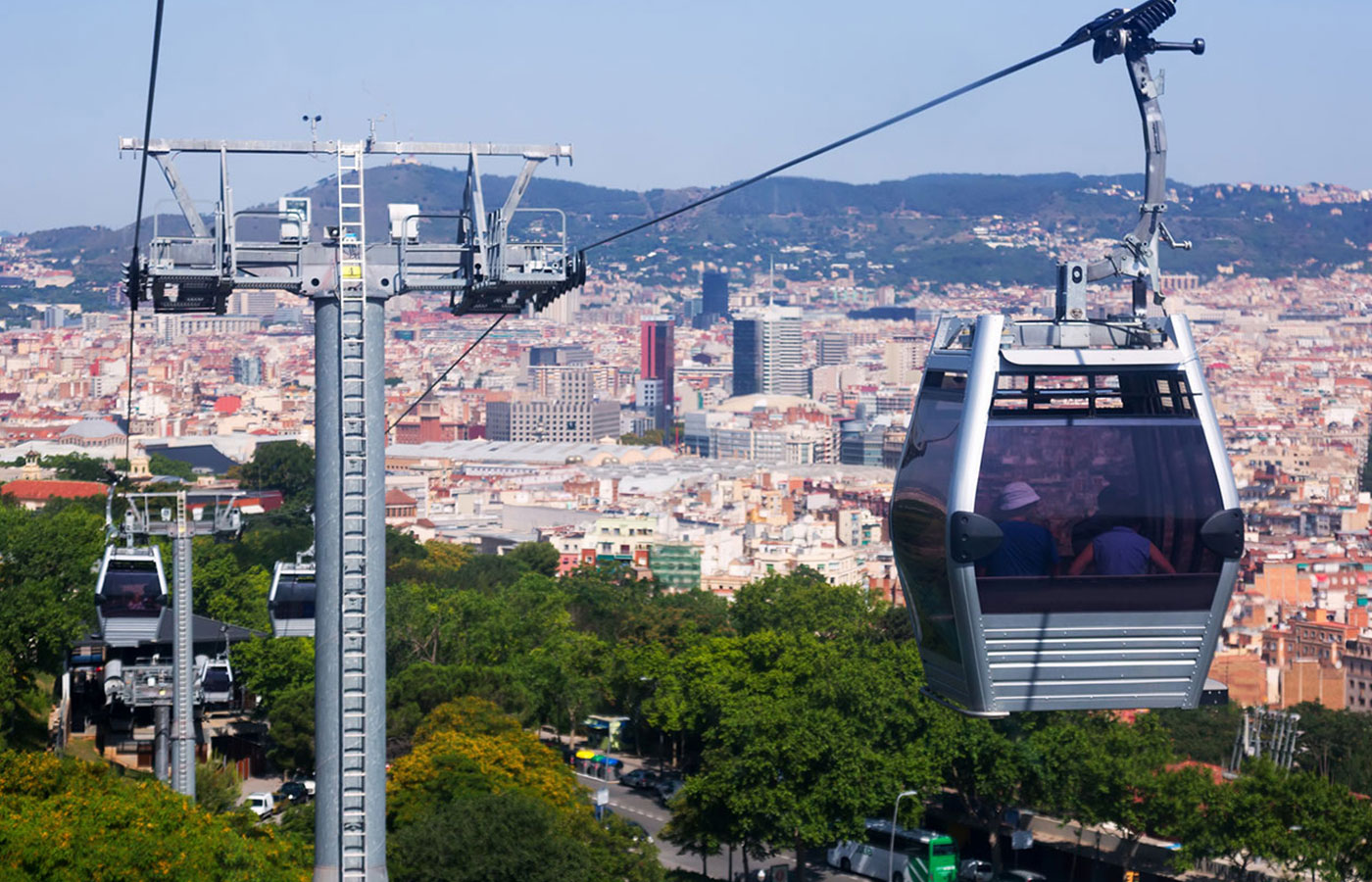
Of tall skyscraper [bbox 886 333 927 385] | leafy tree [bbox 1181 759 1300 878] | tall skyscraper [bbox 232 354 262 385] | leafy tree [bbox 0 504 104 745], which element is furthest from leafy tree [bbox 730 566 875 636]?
tall skyscraper [bbox 232 354 262 385]

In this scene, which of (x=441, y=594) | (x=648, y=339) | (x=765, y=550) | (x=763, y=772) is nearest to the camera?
(x=763, y=772)

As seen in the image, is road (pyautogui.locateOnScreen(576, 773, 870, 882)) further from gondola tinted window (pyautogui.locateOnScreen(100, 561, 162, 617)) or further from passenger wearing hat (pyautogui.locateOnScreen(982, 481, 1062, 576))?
passenger wearing hat (pyautogui.locateOnScreen(982, 481, 1062, 576))

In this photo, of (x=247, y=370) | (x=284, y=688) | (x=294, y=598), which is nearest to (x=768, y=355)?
(x=247, y=370)

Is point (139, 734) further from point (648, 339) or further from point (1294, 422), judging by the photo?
point (648, 339)

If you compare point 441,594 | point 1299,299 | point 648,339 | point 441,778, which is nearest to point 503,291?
point 441,778

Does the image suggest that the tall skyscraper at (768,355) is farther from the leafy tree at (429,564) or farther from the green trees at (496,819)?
the green trees at (496,819)

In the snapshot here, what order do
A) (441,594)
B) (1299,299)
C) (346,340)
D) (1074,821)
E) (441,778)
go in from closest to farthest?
1. (346,340)
2. (441,778)
3. (1074,821)
4. (441,594)
5. (1299,299)

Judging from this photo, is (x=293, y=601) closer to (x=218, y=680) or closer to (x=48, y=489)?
(x=218, y=680)
